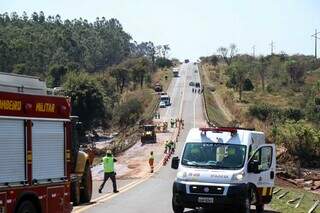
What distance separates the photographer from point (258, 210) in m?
19.5

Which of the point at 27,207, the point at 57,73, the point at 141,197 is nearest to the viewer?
the point at 27,207

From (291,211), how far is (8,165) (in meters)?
11.8

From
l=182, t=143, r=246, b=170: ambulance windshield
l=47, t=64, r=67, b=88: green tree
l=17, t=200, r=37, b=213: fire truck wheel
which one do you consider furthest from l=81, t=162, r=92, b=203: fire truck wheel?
l=47, t=64, r=67, b=88: green tree

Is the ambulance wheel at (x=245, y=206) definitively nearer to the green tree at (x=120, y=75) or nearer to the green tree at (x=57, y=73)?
the green tree at (x=57, y=73)

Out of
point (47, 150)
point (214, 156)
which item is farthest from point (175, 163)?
point (47, 150)

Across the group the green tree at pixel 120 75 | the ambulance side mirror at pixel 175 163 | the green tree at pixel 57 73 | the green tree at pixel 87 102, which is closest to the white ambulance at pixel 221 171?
the ambulance side mirror at pixel 175 163

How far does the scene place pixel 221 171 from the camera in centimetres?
1709

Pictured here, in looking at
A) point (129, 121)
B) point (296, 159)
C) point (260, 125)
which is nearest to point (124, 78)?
point (129, 121)

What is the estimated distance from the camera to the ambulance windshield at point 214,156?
17.5m

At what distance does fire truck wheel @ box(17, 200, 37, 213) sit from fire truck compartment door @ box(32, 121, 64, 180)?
1.91 feet

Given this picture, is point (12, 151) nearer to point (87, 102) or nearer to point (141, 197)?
point (141, 197)

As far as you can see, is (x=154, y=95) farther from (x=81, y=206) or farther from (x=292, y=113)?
(x=81, y=206)

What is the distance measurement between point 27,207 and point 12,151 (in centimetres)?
127

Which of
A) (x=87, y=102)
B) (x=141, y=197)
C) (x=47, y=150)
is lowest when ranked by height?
(x=141, y=197)
